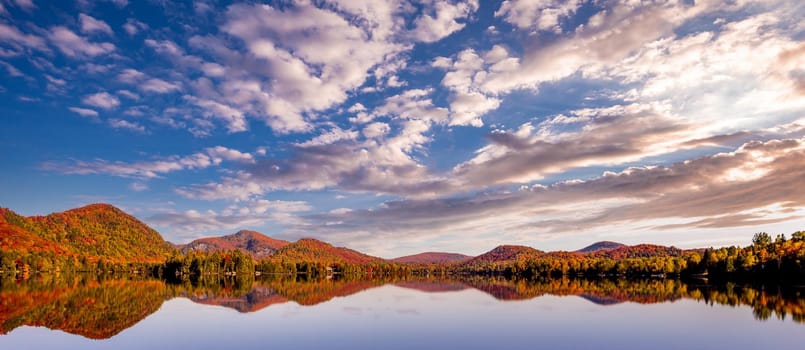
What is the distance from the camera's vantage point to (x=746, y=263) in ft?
396

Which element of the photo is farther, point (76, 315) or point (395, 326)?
point (76, 315)

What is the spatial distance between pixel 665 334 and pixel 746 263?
11384 cm

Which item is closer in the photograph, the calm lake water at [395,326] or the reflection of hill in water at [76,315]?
the calm lake water at [395,326]

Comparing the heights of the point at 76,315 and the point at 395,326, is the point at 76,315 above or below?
above

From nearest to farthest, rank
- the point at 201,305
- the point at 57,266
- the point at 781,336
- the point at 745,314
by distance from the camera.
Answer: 1. the point at 781,336
2. the point at 745,314
3. the point at 201,305
4. the point at 57,266

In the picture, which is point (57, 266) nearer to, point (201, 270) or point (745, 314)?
point (201, 270)

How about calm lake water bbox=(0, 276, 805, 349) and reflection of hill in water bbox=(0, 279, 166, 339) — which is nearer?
calm lake water bbox=(0, 276, 805, 349)

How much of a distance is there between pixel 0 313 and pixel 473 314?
39112 millimetres

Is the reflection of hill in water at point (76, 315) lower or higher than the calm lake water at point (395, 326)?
higher

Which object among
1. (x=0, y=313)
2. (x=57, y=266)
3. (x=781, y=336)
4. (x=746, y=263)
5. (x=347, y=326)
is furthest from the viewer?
(x=57, y=266)

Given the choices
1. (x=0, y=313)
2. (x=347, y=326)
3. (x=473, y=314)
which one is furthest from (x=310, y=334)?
(x=0, y=313)

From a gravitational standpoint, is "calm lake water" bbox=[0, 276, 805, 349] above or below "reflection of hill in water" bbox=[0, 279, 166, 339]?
below

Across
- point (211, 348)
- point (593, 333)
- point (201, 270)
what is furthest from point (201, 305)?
point (201, 270)

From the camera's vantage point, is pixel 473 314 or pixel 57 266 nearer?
pixel 473 314
